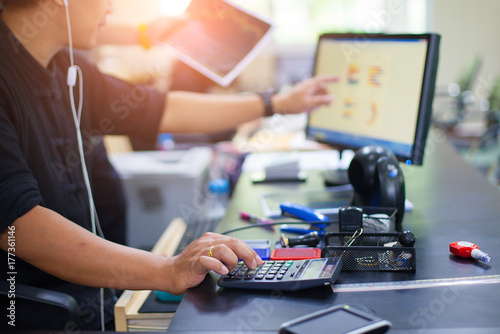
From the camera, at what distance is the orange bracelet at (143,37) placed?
1.75 meters

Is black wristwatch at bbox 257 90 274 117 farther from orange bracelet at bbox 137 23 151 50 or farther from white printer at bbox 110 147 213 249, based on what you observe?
white printer at bbox 110 147 213 249

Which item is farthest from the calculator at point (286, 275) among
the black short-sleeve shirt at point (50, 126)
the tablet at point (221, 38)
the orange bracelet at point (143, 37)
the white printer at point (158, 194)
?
the white printer at point (158, 194)

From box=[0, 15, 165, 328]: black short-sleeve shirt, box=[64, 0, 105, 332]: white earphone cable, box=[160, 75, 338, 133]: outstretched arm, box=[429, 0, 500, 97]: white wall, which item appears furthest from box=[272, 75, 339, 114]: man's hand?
box=[429, 0, 500, 97]: white wall

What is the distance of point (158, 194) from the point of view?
228 cm

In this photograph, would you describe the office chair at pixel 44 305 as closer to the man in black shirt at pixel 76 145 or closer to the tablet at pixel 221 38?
the man in black shirt at pixel 76 145

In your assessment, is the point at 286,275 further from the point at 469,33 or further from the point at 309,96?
the point at 469,33

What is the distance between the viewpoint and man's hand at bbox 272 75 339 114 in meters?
1.56

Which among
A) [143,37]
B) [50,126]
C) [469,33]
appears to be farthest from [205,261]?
[469,33]

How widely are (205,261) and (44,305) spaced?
1.26ft

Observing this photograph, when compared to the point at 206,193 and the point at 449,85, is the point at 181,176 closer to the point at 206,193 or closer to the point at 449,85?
the point at 206,193

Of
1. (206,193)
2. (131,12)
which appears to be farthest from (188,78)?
(131,12)

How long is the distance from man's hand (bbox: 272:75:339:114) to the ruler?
34.1 inches

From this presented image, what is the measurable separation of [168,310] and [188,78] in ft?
8.63

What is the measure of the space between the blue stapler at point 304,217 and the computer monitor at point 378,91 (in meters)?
0.33
